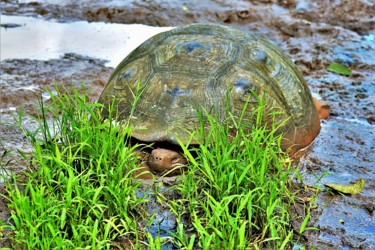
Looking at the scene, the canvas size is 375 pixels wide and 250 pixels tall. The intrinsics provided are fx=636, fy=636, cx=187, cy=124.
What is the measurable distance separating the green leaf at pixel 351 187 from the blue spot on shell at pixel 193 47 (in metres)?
1.27

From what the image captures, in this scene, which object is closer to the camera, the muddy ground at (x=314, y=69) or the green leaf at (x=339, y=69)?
the muddy ground at (x=314, y=69)

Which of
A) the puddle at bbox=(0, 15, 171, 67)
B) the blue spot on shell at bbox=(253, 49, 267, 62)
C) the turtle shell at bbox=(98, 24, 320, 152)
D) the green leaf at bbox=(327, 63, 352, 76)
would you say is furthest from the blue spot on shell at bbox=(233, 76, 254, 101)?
the puddle at bbox=(0, 15, 171, 67)

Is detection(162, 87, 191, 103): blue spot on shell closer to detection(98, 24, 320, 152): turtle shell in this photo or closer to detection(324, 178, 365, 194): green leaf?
detection(98, 24, 320, 152): turtle shell

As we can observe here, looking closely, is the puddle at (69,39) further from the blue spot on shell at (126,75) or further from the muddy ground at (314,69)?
the blue spot on shell at (126,75)

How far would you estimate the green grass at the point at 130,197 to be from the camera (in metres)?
3.48

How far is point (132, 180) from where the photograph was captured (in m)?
4.16

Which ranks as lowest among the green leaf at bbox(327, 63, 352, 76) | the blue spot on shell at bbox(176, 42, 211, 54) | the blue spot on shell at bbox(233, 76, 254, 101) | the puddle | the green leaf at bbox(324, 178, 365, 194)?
the green leaf at bbox(324, 178, 365, 194)

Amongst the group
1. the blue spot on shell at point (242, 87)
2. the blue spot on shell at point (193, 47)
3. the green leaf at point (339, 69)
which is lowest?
the green leaf at point (339, 69)

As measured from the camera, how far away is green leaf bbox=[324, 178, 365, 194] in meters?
4.26

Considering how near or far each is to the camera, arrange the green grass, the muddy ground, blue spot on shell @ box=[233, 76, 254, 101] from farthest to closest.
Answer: blue spot on shell @ box=[233, 76, 254, 101], the muddy ground, the green grass

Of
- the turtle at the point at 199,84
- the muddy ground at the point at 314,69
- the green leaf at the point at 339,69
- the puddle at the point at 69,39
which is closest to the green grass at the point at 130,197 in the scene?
the turtle at the point at 199,84

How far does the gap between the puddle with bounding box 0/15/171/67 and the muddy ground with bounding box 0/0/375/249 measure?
0.17 metres

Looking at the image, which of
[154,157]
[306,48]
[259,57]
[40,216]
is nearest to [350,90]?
[306,48]

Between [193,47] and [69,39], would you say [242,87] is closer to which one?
[193,47]
